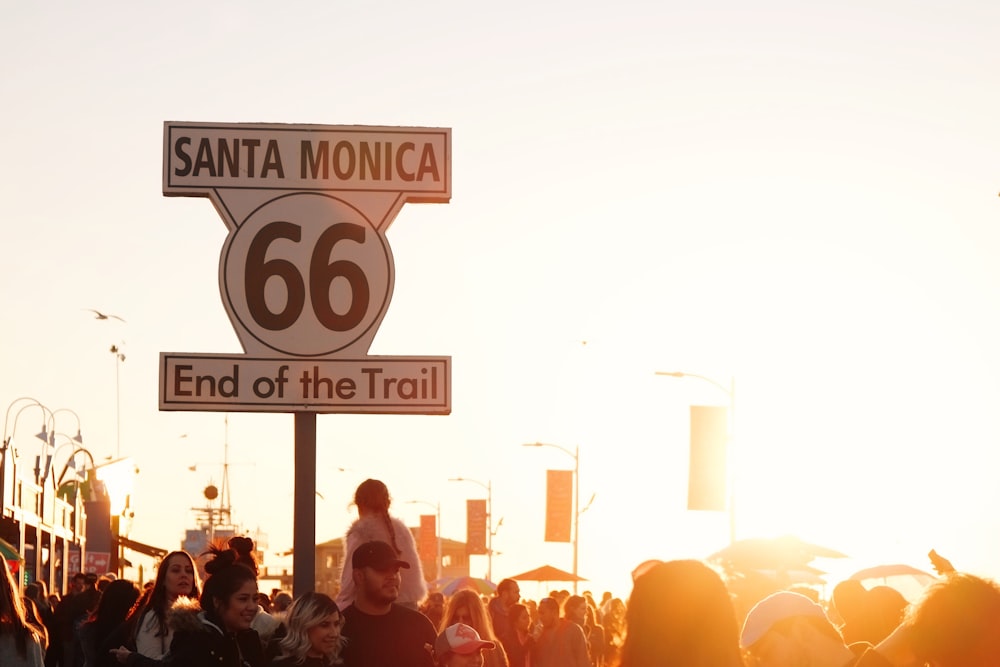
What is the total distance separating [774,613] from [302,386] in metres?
2.45

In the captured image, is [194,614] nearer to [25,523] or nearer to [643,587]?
[643,587]

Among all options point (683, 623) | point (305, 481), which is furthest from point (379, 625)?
point (683, 623)

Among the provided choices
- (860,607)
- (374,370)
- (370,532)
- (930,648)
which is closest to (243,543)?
(370,532)

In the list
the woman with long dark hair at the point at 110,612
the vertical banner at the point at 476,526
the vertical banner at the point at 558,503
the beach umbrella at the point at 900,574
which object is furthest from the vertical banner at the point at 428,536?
the woman with long dark hair at the point at 110,612

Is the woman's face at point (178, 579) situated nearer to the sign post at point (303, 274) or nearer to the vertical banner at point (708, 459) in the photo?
the sign post at point (303, 274)

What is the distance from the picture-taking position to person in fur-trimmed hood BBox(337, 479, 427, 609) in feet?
30.5

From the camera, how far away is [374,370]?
24.6 ft

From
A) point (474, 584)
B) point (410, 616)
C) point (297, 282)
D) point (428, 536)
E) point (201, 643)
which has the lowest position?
point (428, 536)

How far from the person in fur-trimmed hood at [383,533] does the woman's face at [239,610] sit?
130cm

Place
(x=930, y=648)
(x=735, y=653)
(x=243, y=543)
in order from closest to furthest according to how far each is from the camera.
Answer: (x=735, y=653) → (x=930, y=648) → (x=243, y=543)

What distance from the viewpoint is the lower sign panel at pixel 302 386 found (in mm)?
7457

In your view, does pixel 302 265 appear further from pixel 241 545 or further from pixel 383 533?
pixel 241 545

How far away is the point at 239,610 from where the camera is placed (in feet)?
25.8

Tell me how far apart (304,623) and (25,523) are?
1788 inches
